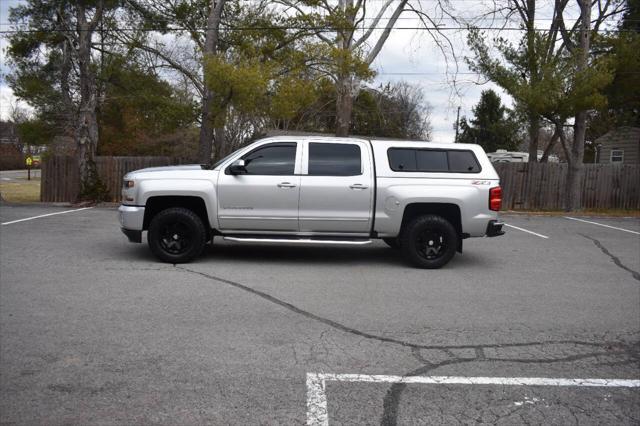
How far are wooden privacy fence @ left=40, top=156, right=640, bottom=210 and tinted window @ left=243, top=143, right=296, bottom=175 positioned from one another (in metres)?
12.7

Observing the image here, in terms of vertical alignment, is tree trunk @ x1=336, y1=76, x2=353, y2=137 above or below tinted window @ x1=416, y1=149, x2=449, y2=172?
above

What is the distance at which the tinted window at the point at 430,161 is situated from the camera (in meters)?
8.55

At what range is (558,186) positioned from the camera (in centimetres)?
2156

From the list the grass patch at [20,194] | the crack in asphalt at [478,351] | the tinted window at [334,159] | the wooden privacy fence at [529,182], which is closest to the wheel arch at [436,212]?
the tinted window at [334,159]

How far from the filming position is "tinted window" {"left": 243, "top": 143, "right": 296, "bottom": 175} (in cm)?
840

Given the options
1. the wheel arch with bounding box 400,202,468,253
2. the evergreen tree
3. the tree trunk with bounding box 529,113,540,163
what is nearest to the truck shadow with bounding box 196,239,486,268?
the wheel arch with bounding box 400,202,468,253

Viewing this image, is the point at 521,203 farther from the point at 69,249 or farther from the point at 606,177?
the point at 69,249

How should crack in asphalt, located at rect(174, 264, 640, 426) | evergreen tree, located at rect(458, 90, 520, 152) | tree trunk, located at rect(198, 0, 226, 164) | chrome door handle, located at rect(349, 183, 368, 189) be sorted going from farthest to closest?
evergreen tree, located at rect(458, 90, 520, 152) → tree trunk, located at rect(198, 0, 226, 164) → chrome door handle, located at rect(349, 183, 368, 189) → crack in asphalt, located at rect(174, 264, 640, 426)

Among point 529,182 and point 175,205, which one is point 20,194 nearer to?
point 175,205

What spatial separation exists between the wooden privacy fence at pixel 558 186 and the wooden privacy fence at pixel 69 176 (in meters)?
13.9

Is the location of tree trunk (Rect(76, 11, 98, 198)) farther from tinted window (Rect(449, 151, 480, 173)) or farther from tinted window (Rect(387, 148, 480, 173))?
tinted window (Rect(449, 151, 480, 173))

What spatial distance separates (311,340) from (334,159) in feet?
13.2

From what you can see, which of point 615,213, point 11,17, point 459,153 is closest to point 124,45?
point 11,17

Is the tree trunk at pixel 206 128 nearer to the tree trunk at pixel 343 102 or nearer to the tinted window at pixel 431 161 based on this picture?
the tree trunk at pixel 343 102
